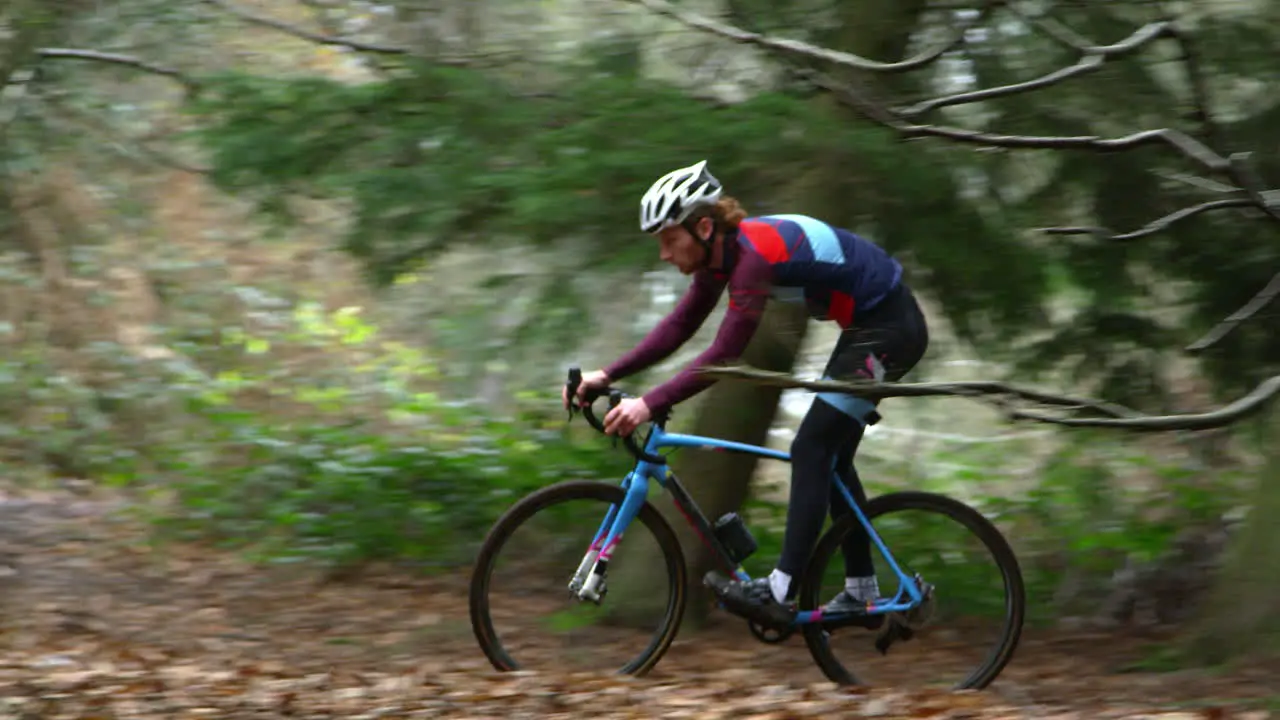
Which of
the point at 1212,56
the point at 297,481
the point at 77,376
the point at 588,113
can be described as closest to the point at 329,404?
the point at 297,481

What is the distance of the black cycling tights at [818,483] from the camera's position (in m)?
5.31

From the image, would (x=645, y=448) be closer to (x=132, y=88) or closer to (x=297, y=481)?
(x=297, y=481)

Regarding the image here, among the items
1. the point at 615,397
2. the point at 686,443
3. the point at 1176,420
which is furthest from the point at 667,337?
the point at 1176,420

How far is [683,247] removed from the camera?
17.0 ft

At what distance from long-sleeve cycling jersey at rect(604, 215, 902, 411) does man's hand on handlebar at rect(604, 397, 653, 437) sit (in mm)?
36

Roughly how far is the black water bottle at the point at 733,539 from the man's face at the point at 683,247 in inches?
39.8

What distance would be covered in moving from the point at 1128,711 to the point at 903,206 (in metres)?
2.08

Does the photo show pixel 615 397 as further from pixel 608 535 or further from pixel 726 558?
pixel 726 558

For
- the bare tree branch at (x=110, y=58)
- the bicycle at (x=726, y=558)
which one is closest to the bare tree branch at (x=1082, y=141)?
the bicycle at (x=726, y=558)

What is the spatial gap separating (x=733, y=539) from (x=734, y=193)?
145cm

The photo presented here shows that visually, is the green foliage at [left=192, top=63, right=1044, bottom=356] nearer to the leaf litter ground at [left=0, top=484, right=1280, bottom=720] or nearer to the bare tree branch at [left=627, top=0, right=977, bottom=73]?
the bare tree branch at [left=627, top=0, right=977, bottom=73]

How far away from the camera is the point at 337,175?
6320 mm

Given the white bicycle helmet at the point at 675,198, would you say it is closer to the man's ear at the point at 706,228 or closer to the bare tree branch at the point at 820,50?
the man's ear at the point at 706,228

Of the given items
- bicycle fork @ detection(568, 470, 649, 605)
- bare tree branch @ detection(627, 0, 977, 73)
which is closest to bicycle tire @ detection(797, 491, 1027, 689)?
bicycle fork @ detection(568, 470, 649, 605)
